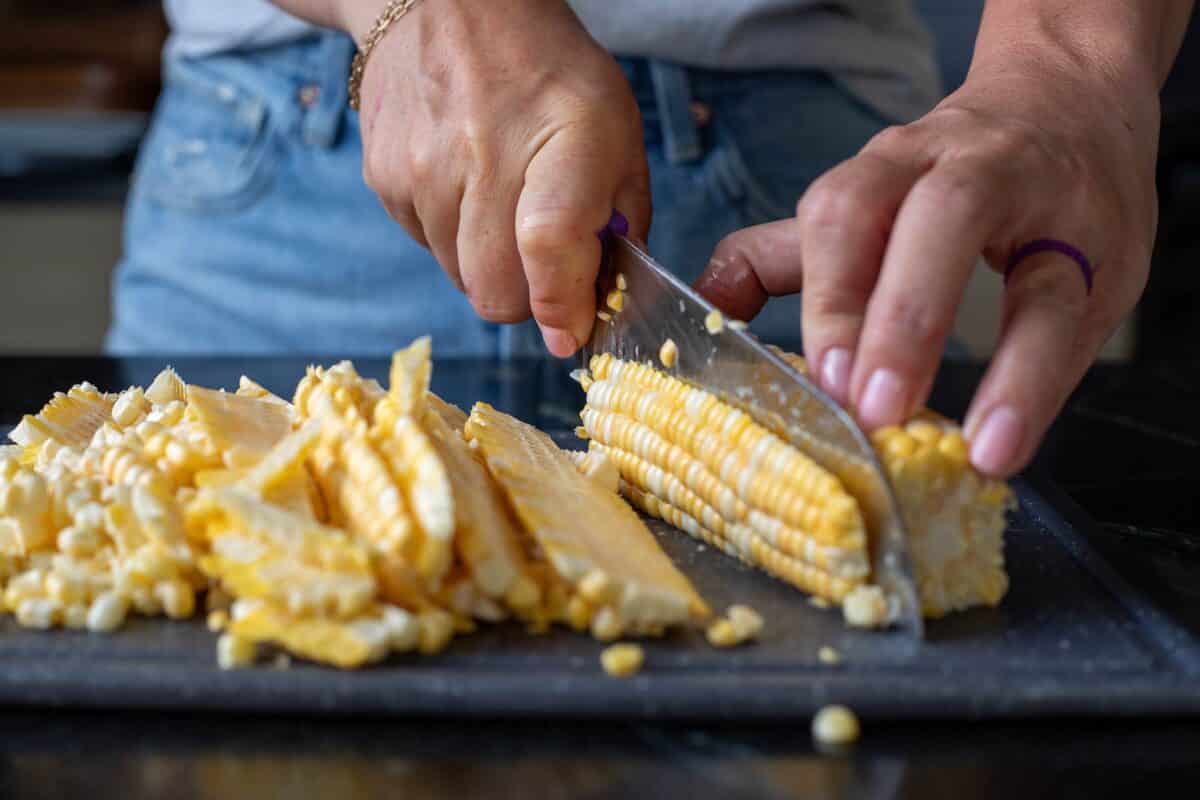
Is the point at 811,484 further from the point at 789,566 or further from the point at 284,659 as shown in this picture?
the point at 284,659

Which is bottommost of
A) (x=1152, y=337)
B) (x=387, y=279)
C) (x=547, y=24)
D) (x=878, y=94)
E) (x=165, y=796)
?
(x=1152, y=337)

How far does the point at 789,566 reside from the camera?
44.6 inches

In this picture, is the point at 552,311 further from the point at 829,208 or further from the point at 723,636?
the point at 723,636

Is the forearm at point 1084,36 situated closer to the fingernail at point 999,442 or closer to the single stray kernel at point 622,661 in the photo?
the fingernail at point 999,442

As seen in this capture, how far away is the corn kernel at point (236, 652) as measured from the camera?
0.97 metres

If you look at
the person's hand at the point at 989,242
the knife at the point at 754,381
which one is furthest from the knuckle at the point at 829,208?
the knife at the point at 754,381

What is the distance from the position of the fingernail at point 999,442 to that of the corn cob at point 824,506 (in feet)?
0.07

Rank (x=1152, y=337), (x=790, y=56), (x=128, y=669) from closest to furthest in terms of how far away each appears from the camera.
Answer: (x=128, y=669)
(x=790, y=56)
(x=1152, y=337)

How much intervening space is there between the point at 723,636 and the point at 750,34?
1.16 meters

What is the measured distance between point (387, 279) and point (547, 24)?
772mm

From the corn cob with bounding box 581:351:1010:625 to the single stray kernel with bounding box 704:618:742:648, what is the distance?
0.10 m

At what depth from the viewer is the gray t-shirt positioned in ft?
6.22

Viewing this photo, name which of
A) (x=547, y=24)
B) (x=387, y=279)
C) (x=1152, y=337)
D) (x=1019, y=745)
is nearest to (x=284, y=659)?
(x=1019, y=745)

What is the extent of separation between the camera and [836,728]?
3.06 ft
